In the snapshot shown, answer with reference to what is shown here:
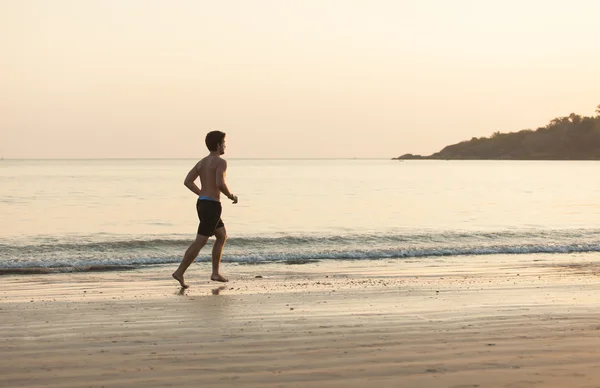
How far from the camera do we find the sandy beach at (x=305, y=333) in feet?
15.7

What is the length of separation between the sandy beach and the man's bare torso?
119cm

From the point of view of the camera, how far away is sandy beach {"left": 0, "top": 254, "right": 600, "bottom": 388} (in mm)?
4773

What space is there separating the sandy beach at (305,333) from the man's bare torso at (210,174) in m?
1.19

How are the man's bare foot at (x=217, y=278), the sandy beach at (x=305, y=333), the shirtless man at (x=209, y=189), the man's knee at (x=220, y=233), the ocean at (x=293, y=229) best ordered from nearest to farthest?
the sandy beach at (x=305, y=333) < the shirtless man at (x=209, y=189) < the man's knee at (x=220, y=233) < the man's bare foot at (x=217, y=278) < the ocean at (x=293, y=229)

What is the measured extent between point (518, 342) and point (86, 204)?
2969 cm

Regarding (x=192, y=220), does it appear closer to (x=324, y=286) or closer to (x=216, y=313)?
(x=324, y=286)

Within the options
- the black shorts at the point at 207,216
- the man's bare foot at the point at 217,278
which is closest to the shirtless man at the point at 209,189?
the black shorts at the point at 207,216

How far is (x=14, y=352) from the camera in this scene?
5.43 m

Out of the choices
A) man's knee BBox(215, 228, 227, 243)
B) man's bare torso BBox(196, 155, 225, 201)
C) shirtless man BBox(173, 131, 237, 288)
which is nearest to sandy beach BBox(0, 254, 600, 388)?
shirtless man BBox(173, 131, 237, 288)

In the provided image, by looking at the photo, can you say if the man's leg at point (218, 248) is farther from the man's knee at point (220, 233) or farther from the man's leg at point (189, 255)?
the man's leg at point (189, 255)

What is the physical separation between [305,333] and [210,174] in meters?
3.94

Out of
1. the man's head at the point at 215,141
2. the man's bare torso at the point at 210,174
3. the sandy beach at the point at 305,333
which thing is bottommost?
the sandy beach at the point at 305,333

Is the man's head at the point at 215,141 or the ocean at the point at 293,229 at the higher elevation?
the man's head at the point at 215,141

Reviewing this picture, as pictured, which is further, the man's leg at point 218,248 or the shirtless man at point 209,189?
the man's leg at point 218,248
